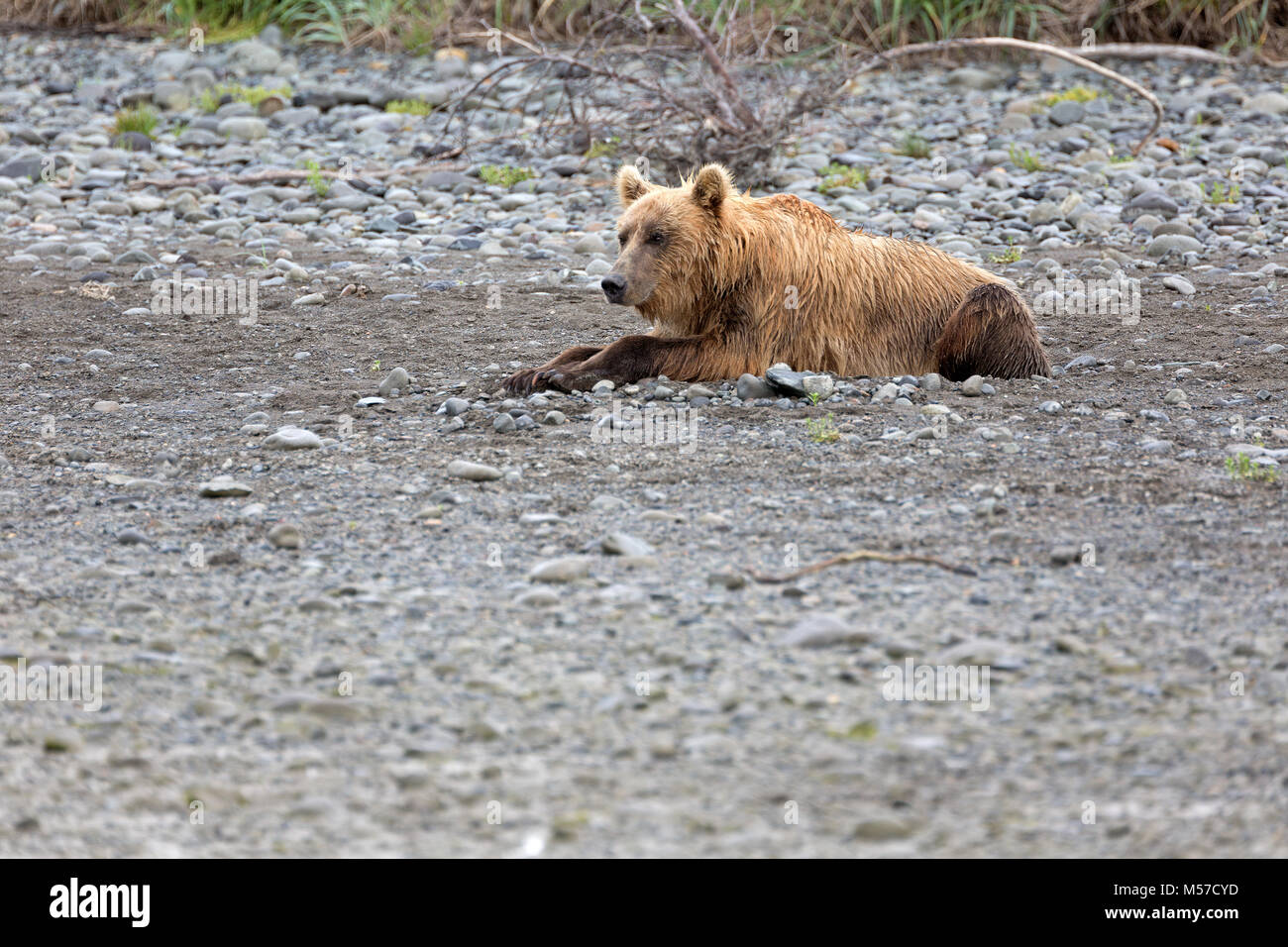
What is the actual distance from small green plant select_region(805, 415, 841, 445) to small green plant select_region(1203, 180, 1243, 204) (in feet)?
16.5

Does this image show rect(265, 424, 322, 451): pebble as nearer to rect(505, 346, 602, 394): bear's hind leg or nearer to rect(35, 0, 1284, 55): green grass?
rect(505, 346, 602, 394): bear's hind leg

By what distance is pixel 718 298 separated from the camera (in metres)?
5.87

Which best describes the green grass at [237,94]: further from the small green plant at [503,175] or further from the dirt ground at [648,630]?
the dirt ground at [648,630]

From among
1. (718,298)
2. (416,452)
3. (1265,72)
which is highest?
(1265,72)

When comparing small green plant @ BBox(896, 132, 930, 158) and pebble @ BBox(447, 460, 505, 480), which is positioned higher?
small green plant @ BBox(896, 132, 930, 158)

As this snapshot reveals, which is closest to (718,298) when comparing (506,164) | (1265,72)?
(506,164)

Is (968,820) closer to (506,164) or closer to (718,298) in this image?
(718,298)

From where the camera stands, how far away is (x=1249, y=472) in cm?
454

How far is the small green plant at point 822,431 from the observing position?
5.03 metres

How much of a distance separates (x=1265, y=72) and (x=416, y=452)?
992 centimetres

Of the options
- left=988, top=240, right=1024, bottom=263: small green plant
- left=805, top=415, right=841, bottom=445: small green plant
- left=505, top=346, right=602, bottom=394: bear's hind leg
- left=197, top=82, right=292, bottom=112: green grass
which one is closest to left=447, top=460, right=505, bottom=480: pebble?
left=505, top=346, right=602, bottom=394: bear's hind leg

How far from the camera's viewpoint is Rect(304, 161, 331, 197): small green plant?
9.56 metres

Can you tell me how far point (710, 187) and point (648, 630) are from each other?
2.81 m

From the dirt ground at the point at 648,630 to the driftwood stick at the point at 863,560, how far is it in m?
0.03
